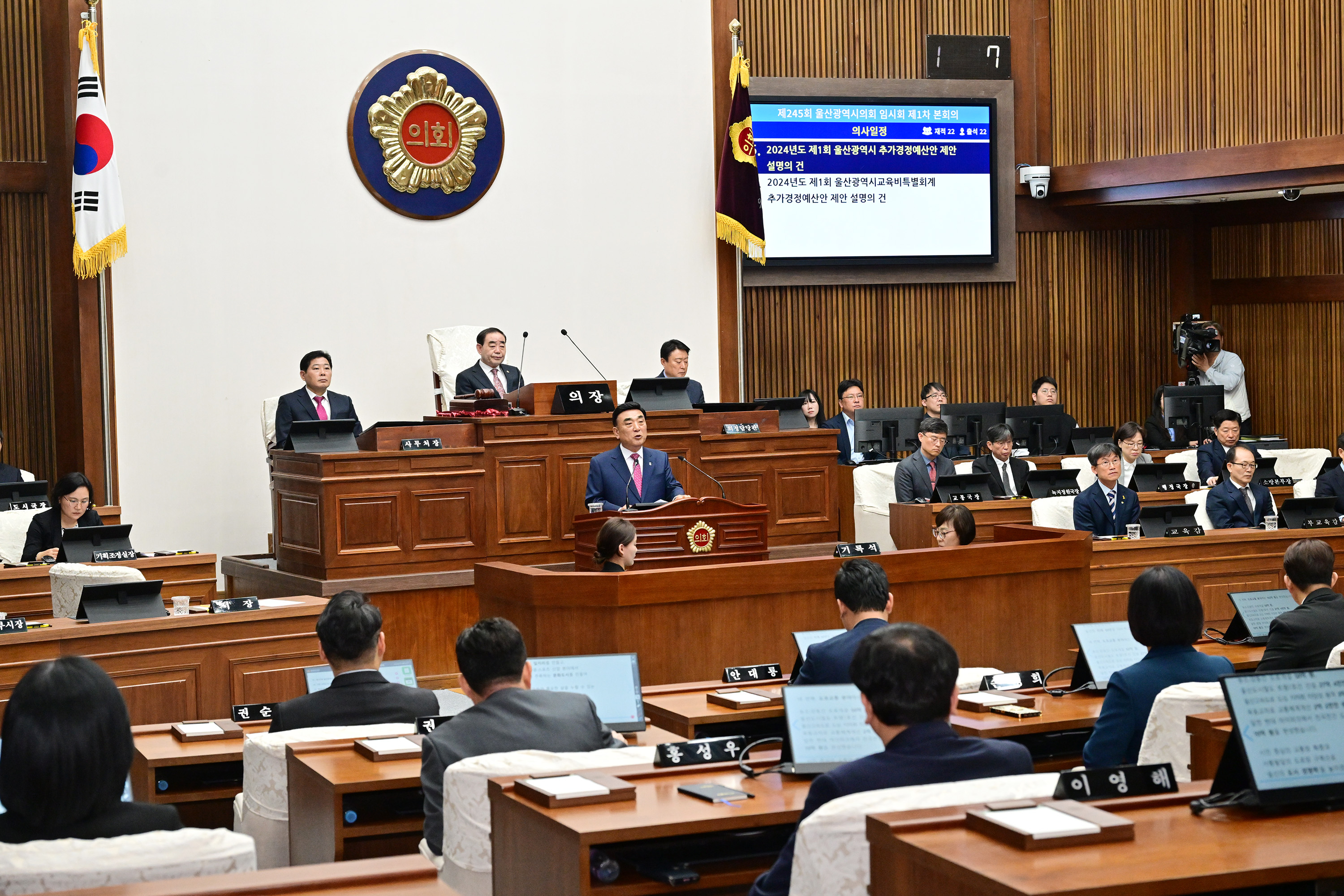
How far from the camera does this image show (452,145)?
10.3 m

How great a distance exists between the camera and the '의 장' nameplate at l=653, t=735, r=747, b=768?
3.22 meters

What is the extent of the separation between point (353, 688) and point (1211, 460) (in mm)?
7143

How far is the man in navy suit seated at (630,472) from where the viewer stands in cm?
755

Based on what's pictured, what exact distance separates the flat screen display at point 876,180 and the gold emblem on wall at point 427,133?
2194 mm

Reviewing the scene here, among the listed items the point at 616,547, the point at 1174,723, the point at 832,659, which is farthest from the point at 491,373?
the point at 1174,723

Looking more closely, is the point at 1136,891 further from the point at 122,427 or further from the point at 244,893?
the point at 122,427

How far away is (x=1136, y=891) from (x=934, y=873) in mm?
271

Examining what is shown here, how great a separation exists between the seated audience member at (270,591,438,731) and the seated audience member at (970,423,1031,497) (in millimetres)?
5882

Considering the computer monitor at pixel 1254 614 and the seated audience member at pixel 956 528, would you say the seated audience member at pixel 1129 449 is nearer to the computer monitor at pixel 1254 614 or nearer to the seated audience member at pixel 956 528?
the seated audience member at pixel 956 528

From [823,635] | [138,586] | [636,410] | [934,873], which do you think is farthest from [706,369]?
Result: [934,873]

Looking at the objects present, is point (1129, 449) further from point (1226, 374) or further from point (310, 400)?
point (310, 400)

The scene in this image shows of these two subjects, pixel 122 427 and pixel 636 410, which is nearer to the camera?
pixel 636 410

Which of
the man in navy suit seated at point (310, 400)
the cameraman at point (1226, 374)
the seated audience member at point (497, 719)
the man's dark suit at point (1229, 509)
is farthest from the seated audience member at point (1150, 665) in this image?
the cameraman at point (1226, 374)

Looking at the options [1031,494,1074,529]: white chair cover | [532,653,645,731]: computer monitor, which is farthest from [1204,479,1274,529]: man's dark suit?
[532,653,645,731]: computer monitor
